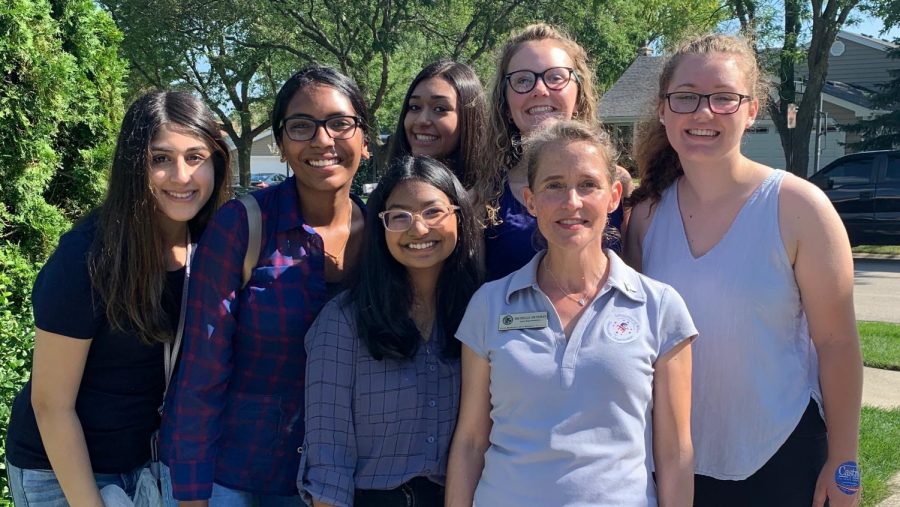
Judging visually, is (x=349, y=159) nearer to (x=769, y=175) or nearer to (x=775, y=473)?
(x=769, y=175)

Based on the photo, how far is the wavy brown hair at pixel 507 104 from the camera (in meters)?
3.02

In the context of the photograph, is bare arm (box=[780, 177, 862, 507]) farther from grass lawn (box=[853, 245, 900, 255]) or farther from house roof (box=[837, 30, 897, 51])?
house roof (box=[837, 30, 897, 51])

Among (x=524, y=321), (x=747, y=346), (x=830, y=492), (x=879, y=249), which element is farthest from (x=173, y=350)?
(x=879, y=249)

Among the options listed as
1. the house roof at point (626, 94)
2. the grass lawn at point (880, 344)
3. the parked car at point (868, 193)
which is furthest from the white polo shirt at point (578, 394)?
the house roof at point (626, 94)

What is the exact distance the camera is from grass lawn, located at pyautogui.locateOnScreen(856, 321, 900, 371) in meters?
6.48

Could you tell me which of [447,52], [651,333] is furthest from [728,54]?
[447,52]

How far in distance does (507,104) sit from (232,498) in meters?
1.88

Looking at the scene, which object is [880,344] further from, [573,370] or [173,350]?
[173,350]

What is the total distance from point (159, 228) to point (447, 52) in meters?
17.7

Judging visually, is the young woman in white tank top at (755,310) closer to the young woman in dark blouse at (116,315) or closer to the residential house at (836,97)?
the young woman in dark blouse at (116,315)

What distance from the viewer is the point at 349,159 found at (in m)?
2.66

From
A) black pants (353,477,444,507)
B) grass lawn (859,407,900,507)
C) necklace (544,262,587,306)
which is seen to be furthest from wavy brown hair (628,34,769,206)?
grass lawn (859,407,900,507)

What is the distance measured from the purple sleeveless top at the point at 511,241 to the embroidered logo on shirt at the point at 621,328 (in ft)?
1.90

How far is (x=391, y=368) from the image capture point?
7.66 ft
